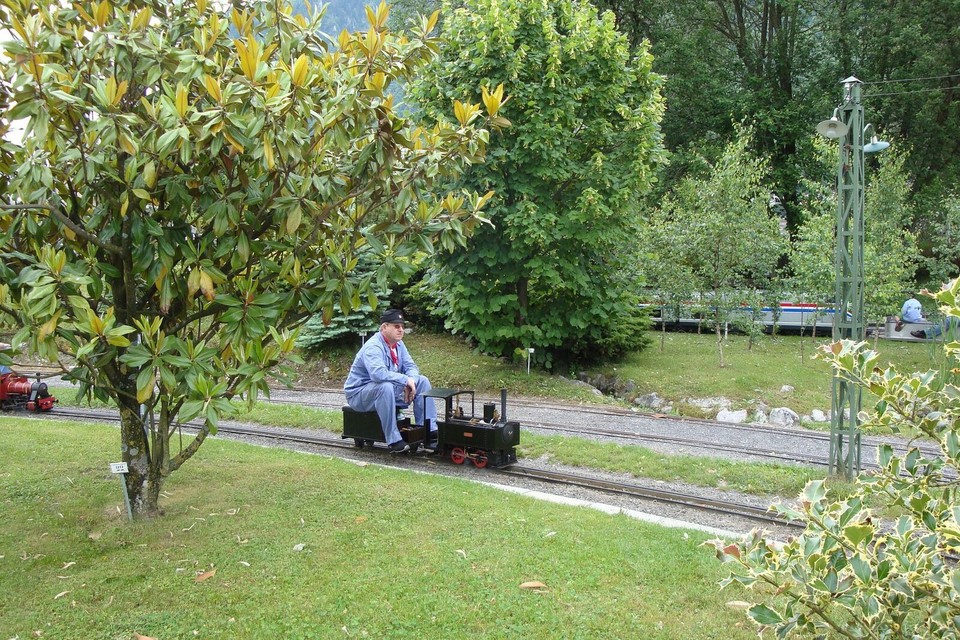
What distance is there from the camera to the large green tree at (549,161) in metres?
14.7

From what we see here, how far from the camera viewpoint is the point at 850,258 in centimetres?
832

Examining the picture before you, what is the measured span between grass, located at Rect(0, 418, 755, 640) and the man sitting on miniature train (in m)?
1.52

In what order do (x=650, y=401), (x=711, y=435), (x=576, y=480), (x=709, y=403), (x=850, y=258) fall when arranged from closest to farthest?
(x=850, y=258) < (x=576, y=480) < (x=711, y=435) < (x=709, y=403) < (x=650, y=401)

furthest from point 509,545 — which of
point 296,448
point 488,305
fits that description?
point 488,305

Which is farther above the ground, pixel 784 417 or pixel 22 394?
pixel 22 394

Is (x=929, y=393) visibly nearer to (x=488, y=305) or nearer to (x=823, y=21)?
(x=488, y=305)

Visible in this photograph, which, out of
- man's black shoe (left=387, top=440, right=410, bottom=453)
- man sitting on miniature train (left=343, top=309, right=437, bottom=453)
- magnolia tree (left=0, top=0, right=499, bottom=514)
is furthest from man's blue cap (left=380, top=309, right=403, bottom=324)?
magnolia tree (left=0, top=0, right=499, bottom=514)

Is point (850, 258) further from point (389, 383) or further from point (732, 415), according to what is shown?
point (732, 415)

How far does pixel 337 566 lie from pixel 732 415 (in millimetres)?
11836

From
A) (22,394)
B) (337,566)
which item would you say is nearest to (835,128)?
(337,566)

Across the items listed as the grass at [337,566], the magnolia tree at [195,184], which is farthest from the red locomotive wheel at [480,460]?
the magnolia tree at [195,184]

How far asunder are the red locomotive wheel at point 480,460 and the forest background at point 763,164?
23.3 ft

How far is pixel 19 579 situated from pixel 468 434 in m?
5.10

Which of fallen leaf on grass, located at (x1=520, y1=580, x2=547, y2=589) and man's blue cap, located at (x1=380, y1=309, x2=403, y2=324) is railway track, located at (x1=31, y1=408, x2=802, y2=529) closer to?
man's blue cap, located at (x1=380, y1=309, x2=403, y2=324)
